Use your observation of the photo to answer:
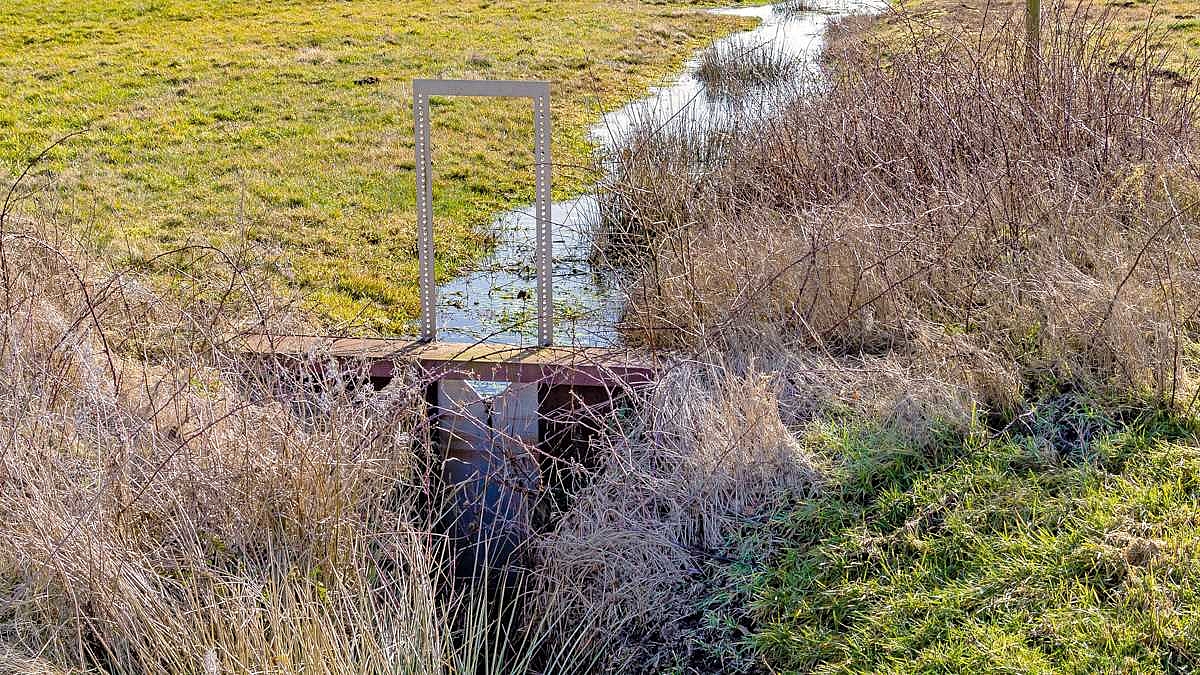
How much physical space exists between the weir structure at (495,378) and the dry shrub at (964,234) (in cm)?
40

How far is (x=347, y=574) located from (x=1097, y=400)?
235 cm

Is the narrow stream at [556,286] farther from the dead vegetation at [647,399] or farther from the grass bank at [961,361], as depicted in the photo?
the dead vegetation at [647,399]

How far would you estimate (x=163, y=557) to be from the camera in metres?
2.91

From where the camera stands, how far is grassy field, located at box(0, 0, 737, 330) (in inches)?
267

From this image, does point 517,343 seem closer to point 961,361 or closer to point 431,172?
point 431,172

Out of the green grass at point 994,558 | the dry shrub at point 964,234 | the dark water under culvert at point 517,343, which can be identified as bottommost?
the dark water under culvert at point 517,343

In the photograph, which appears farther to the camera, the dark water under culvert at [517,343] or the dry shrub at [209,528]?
the dark water under culvert at [517,343]

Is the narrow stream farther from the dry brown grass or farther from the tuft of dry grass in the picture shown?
the dry brown grass

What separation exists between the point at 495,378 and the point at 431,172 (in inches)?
34.5

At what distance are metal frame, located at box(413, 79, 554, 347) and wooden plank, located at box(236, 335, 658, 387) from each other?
139 mm

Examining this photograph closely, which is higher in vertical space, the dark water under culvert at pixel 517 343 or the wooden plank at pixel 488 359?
the wooden plank at pixel 488 359

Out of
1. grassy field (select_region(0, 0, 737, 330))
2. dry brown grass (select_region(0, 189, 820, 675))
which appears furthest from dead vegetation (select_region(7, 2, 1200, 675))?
grassy field (select_region(0, 0, 737, 330))

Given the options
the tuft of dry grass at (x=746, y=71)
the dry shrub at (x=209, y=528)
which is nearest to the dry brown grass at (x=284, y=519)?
the dry shrub at (x=209, y=528)

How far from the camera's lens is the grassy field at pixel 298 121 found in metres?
6.79
